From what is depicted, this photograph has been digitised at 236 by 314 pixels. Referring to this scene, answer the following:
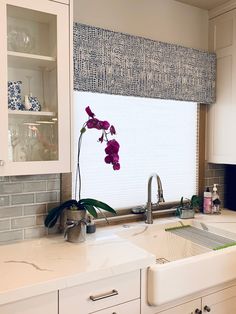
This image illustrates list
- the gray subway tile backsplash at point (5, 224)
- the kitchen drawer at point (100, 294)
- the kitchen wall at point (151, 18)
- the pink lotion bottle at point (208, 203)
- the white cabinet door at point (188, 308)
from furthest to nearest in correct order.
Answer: the pink lotion bottle at point (208, 203), the kitchen wall at point (151, 18), the gray subway tile backsplash at point (5, 224), the white cabinet door at point (188, 308), the kitchen drawer at point (100, 294)

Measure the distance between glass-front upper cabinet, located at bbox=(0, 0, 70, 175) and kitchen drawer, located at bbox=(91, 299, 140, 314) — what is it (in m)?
0.70

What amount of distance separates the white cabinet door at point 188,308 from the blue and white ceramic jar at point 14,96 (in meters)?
1.26

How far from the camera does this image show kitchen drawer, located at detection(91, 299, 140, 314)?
132 cm

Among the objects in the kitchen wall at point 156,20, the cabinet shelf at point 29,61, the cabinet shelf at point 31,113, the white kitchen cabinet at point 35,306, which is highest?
the kitchen wall at point 156,20

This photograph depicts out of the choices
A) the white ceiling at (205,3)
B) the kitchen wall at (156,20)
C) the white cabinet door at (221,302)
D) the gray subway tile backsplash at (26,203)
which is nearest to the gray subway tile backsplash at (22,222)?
the gray subway tile backsplash at (26,203)

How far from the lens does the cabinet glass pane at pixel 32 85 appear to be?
1457mm

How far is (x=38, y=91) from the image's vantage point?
1.57 m

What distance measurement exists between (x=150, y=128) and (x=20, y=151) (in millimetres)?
1070

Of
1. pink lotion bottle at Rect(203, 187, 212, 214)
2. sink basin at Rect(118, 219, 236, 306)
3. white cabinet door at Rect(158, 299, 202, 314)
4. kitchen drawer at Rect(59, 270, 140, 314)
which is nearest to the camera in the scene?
kitchen drawer at Rect(59, 270, 140, 314)

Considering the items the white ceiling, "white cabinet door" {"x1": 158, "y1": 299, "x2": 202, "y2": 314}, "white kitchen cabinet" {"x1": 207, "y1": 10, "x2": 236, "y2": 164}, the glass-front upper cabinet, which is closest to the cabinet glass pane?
the glass-front upper cabinet

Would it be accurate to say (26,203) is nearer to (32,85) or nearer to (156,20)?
(32,85)

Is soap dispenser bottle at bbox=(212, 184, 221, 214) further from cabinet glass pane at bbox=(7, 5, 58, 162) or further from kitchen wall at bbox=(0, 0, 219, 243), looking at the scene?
cabinet glass pane at bbox=(7, 5, 58, 162)

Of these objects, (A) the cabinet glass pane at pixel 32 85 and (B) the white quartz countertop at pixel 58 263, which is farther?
(A) the cabinet glass pane at pixel 32 85

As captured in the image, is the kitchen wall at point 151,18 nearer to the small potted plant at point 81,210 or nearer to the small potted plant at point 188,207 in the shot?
the small potted plant at point 81,210
